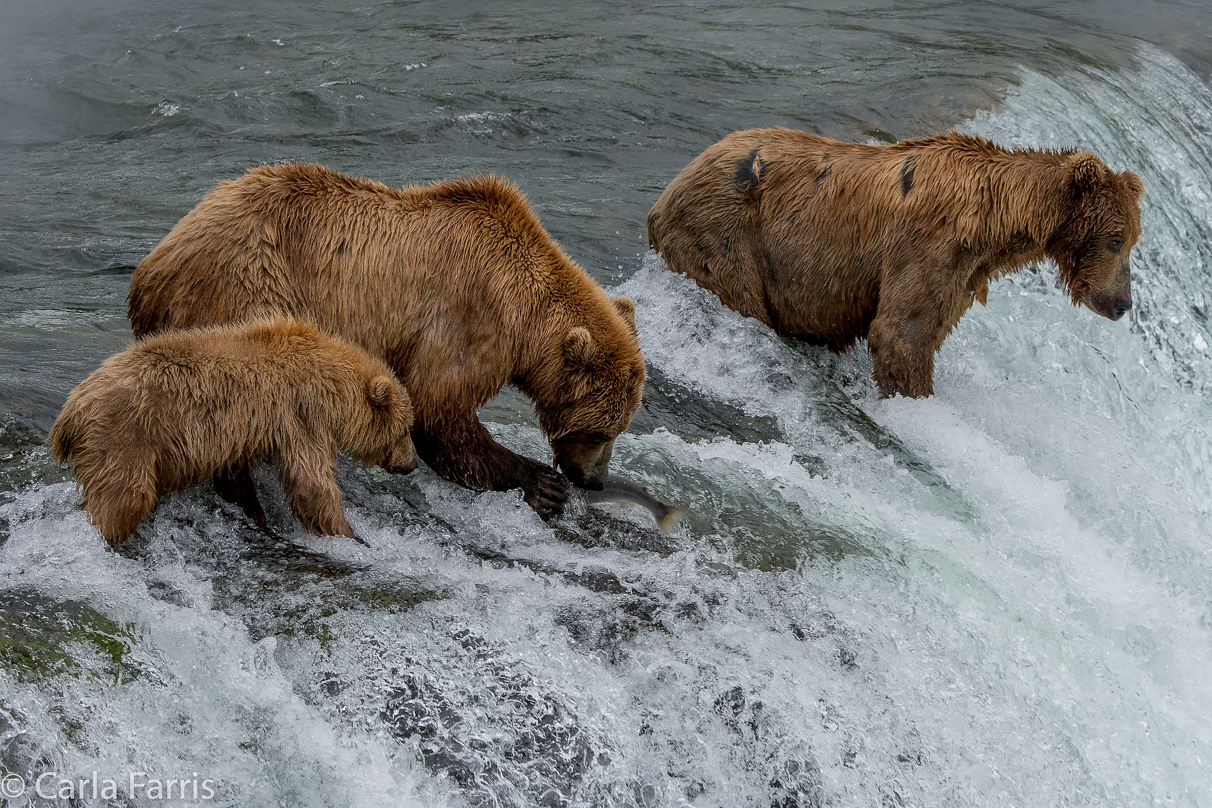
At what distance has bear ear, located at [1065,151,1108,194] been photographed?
19.9 ft

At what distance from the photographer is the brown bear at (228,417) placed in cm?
379

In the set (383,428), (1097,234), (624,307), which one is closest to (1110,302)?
(1097,234)

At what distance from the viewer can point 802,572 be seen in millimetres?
4660

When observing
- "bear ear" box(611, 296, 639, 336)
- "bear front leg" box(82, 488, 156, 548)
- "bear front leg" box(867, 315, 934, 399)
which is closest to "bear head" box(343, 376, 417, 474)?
"bear front leg" box(82, 488, 156, 548)

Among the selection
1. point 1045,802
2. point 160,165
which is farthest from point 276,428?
point 160,165

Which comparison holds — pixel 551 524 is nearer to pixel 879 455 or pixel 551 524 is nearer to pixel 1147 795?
pixel 879 455

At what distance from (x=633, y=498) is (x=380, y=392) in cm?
129

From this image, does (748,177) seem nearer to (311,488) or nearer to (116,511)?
(311,488)

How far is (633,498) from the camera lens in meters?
5.07

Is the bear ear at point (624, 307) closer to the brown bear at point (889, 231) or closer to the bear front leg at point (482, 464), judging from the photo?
the bear front leg at point (482, 464)

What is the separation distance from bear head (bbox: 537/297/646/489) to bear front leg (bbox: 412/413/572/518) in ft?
0.49

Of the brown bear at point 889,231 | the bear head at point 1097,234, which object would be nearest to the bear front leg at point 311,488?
the brown bear at point 889,231

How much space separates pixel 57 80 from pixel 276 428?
9559mm

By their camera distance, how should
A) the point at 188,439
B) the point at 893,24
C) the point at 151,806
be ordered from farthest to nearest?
the point at 893,24 < the point at 188,439 < the point at 151,806
